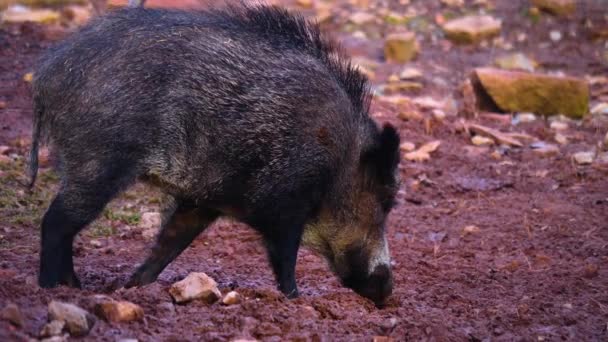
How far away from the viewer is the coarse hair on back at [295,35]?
5.49 metres

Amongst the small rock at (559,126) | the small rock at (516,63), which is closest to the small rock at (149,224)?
the small rock at (559,126)

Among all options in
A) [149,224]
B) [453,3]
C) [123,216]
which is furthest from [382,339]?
[453,3]

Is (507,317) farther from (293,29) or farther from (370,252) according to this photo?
(293,29)

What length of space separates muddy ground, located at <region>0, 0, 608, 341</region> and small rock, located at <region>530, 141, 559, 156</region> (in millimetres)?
54

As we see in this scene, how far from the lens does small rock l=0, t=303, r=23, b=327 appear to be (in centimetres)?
366

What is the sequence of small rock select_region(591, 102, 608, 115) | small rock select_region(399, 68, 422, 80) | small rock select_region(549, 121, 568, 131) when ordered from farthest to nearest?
1. small rock select_region(399, 68, 422, 80)
2. small rock select_region(591, 102, 608, 115)
3. small rock select_region(549, 121, 568, 131)

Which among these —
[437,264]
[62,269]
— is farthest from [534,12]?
[62,269]

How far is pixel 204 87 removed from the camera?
16.8 feet

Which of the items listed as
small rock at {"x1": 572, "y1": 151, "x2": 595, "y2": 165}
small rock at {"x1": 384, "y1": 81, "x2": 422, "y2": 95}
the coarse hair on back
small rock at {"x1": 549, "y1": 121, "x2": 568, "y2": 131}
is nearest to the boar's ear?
the coarse hair on back

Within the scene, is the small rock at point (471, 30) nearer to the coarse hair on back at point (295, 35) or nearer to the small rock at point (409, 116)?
the small rock at point (409, 116)

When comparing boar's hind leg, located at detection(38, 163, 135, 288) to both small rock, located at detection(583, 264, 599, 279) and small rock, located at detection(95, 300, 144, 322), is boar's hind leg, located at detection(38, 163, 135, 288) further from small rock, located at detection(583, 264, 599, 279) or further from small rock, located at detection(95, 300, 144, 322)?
small rock, located at detection(583, 264, 599, 279)

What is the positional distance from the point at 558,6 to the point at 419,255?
876cm

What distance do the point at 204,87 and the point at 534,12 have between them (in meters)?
10.3

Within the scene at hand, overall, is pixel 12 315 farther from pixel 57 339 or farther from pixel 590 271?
pixel 590 271
